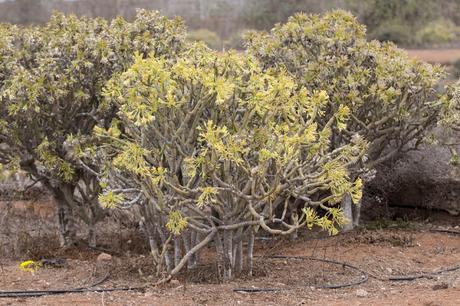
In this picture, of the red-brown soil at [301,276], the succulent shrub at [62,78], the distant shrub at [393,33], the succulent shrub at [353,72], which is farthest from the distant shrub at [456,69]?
the succulent shrub at [62,78]

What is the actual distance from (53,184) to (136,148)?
3.21 metres

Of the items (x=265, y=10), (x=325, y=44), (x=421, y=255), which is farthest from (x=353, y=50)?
(x=265, y=10)

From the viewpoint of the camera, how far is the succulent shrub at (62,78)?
8.34m

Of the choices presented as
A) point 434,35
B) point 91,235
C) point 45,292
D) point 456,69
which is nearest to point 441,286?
point 45,292

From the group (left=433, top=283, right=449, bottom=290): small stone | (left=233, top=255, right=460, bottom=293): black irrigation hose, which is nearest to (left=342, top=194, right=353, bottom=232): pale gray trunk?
(left=233, top=255, right=460, bottom=293): black irrigation hose

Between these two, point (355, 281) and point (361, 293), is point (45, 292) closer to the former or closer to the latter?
point (361, 293)

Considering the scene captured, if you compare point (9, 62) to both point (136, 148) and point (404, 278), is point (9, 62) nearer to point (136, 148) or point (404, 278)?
point (136, 148)

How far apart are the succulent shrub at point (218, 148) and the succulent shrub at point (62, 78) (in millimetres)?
1138

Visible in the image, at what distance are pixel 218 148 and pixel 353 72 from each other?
3280mm

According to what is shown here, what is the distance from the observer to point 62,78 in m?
8.38

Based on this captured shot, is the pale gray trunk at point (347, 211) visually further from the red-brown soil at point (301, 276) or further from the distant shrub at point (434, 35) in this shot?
the distant shrub at point (434, 35)

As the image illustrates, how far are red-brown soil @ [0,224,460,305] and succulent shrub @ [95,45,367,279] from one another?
36 centimetres

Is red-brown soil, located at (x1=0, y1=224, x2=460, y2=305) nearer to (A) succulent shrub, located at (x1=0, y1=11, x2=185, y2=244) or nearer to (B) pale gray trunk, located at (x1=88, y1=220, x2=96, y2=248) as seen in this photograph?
(B) pale gray trunk, located at (x1=88, y1=220, x2=96, y2=248)

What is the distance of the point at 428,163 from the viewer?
1115 cm
